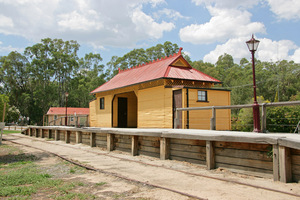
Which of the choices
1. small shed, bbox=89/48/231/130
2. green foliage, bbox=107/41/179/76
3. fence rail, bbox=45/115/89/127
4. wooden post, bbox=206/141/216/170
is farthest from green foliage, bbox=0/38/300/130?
wooden post, bbox=206/141/216/170

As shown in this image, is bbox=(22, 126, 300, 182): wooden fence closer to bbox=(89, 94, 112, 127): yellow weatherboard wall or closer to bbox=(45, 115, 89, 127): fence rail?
bbox=(89, 94, 112, 127): yellow weatherboard wall

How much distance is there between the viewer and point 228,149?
7176mm

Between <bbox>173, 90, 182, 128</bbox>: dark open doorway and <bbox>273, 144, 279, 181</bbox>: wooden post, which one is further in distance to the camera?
<bbox>173, 90, 182, 128</bbox>: dark open doorway

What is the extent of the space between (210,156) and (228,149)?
0.54 m

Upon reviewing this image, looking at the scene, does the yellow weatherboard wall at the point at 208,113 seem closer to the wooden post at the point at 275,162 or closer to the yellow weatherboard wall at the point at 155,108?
the yellow weatherboard wall at the point at 155,108

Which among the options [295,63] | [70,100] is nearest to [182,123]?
[295,63]

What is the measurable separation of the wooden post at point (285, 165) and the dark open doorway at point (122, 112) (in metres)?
14.5

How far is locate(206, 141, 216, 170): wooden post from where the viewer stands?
7.40 meters

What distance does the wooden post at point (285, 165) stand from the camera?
5.61 m

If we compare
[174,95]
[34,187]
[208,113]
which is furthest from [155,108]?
[34,187]

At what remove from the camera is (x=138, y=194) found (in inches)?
207

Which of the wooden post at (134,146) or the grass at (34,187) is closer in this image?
the grass at (34,187)

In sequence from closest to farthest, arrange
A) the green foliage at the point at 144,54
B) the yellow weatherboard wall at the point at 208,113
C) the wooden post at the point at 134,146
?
1. the wooden post at the point at 134,146
2. the yellow weatherboard wall at the point at 208,113
3. the green foliage at the point at 144,54

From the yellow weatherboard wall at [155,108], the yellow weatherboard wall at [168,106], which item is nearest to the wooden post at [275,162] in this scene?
the yellow weatherboard wall at [168,106]
